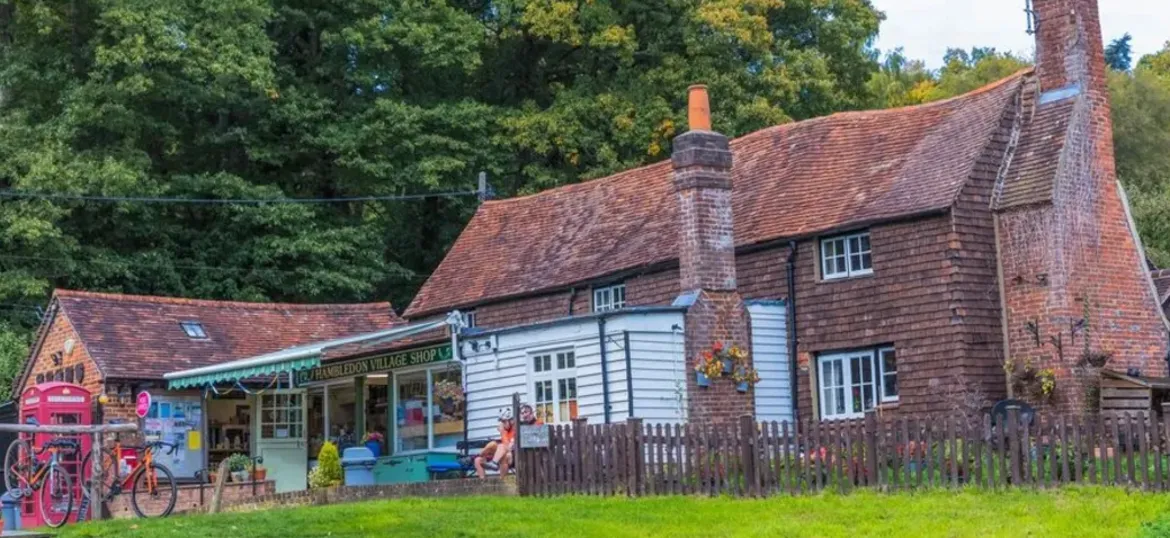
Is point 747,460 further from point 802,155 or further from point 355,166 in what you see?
point 355,166

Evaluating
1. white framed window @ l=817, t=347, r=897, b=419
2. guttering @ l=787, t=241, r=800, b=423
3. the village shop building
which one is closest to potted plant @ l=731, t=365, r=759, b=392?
white framed window @ l=817, t=347, r=897, b=419

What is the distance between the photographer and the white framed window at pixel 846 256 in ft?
92.9

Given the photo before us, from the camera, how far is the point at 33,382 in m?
35.1

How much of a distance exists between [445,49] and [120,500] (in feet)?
70.8

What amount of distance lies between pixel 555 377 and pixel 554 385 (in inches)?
5.6

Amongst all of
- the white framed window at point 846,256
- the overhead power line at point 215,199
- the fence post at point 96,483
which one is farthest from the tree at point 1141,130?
the fence post at point 96,483

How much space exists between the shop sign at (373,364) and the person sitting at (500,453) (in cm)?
390

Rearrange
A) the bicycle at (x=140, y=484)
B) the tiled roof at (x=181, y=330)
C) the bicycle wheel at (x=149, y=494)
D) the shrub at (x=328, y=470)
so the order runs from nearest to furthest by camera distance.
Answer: the bicycle at (x=140, y=484)
the bicycle wheel at (x=149, y=494)
the shrub at (x=328, y=470)
the tiled roof at (x=181, y=330)

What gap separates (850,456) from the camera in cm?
2002

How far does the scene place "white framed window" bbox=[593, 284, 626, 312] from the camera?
31641 millimetres

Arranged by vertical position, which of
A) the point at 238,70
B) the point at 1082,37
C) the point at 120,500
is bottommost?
the point at 120,500

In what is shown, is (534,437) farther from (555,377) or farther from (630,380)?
(555,377)

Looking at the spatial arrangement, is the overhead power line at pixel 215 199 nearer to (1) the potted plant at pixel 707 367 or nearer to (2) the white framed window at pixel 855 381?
(2) the white framed window at pixel 855 381

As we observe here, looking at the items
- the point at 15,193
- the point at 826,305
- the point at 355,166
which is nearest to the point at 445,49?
the point at 355,166
